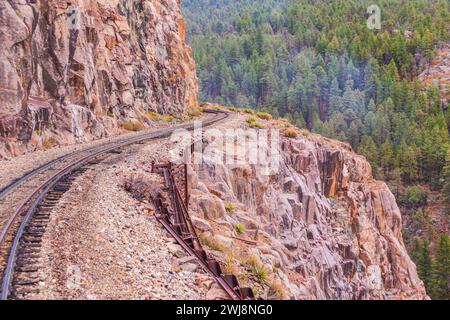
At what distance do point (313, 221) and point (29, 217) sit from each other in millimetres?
19983

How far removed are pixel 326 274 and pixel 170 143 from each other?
11.5 m

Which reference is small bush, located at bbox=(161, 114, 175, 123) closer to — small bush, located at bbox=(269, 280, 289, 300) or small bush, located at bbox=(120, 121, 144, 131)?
small bush, located at bbox=(120, 121, 144, 131)

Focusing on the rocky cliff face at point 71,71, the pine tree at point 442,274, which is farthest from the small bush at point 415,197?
the rocky cliff face at point 71,71

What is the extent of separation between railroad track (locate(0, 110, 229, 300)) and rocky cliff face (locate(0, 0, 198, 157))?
195 inches

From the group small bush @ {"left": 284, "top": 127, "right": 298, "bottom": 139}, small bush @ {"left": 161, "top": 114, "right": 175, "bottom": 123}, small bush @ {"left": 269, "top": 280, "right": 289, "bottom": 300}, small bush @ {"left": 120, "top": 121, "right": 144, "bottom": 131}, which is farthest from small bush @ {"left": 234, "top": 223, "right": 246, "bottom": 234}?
small bush @ {"left": 161, "top": 114, "right": 175, "bottom": 123}

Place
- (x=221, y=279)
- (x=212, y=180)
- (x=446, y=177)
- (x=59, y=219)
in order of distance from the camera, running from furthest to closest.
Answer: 1. (x=446, y=177)
2. (x=212, y=180)
3. (x=59, y=219)
4. (x=221, y=279)

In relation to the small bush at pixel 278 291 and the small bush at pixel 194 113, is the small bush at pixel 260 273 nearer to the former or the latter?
the small bush at pixel 278 291

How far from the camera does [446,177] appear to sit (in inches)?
3356

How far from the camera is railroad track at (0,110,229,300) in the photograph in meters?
7.30

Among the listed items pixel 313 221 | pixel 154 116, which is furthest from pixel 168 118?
pixel 313 221

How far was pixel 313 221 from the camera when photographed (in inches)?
1071

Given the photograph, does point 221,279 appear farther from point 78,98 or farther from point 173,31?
point 173,31

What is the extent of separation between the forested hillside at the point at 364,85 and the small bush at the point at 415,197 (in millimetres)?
194
